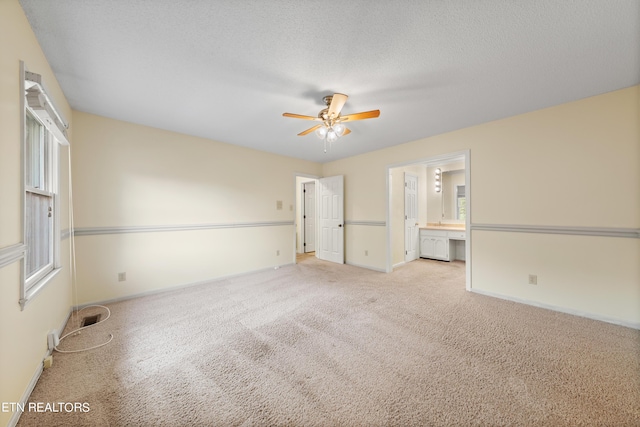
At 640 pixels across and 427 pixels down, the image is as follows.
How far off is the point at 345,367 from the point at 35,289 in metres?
2.28

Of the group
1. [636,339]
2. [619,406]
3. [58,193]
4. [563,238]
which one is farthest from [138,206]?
[636,339]

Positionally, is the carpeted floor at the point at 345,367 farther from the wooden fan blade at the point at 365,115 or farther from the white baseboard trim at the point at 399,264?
the wooden fan blade at the point at 365,115

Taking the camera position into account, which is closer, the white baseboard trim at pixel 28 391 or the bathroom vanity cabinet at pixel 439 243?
the white baseboard trim at pixel 28 391

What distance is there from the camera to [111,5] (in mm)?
1347

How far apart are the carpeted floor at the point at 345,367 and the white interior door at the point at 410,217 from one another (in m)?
2.25

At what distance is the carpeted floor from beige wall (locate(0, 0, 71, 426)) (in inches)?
9.3

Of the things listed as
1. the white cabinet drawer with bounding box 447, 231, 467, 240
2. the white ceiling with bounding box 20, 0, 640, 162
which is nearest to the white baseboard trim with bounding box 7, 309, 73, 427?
the white ceiling with bounding box 20, 0, 640, 162

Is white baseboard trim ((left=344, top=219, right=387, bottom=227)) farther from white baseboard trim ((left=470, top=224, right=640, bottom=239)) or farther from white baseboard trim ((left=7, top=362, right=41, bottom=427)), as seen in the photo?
white baseboard trim ((left=7, top=362, right=41, bottom=427))

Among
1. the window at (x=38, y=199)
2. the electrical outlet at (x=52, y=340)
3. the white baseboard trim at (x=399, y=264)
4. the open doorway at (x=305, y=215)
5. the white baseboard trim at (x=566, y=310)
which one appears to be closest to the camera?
the window at (x=38, y=199)

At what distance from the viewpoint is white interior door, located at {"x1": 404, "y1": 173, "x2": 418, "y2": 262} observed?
16.5 feet

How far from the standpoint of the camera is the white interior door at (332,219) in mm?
5117

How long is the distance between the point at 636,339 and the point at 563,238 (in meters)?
1.03

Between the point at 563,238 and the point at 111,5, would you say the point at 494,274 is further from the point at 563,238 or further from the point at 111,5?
the point at 111,5

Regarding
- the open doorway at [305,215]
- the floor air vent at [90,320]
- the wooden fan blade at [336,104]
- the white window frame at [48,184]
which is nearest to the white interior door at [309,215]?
the open doorway at [305,215]
